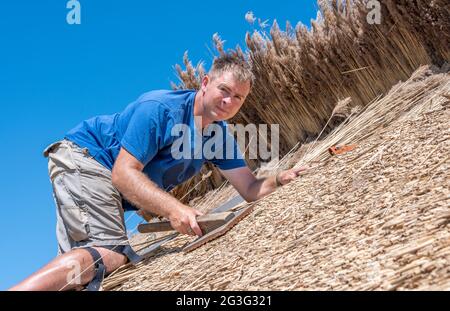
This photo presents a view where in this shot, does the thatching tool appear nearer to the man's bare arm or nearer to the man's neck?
the man's bare arm

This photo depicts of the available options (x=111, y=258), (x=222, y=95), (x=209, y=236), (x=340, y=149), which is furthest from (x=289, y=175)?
(x=111, y=258)

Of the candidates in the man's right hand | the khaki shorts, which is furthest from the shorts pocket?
the man's right hand

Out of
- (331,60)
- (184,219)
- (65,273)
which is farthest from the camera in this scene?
(331,60)

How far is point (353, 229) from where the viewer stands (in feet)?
5.02

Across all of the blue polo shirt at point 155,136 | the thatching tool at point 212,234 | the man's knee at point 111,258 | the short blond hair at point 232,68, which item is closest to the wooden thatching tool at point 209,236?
the thatching tool at point 212,234

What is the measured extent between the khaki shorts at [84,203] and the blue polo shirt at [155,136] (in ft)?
0.22

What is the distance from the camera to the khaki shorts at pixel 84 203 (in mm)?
2234

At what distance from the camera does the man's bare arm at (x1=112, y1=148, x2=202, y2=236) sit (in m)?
2.13

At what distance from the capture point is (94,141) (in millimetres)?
2455

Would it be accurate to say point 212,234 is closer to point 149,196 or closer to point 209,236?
point 209,236

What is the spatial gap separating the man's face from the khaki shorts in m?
0.50

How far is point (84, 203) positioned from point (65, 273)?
0.36 metres
